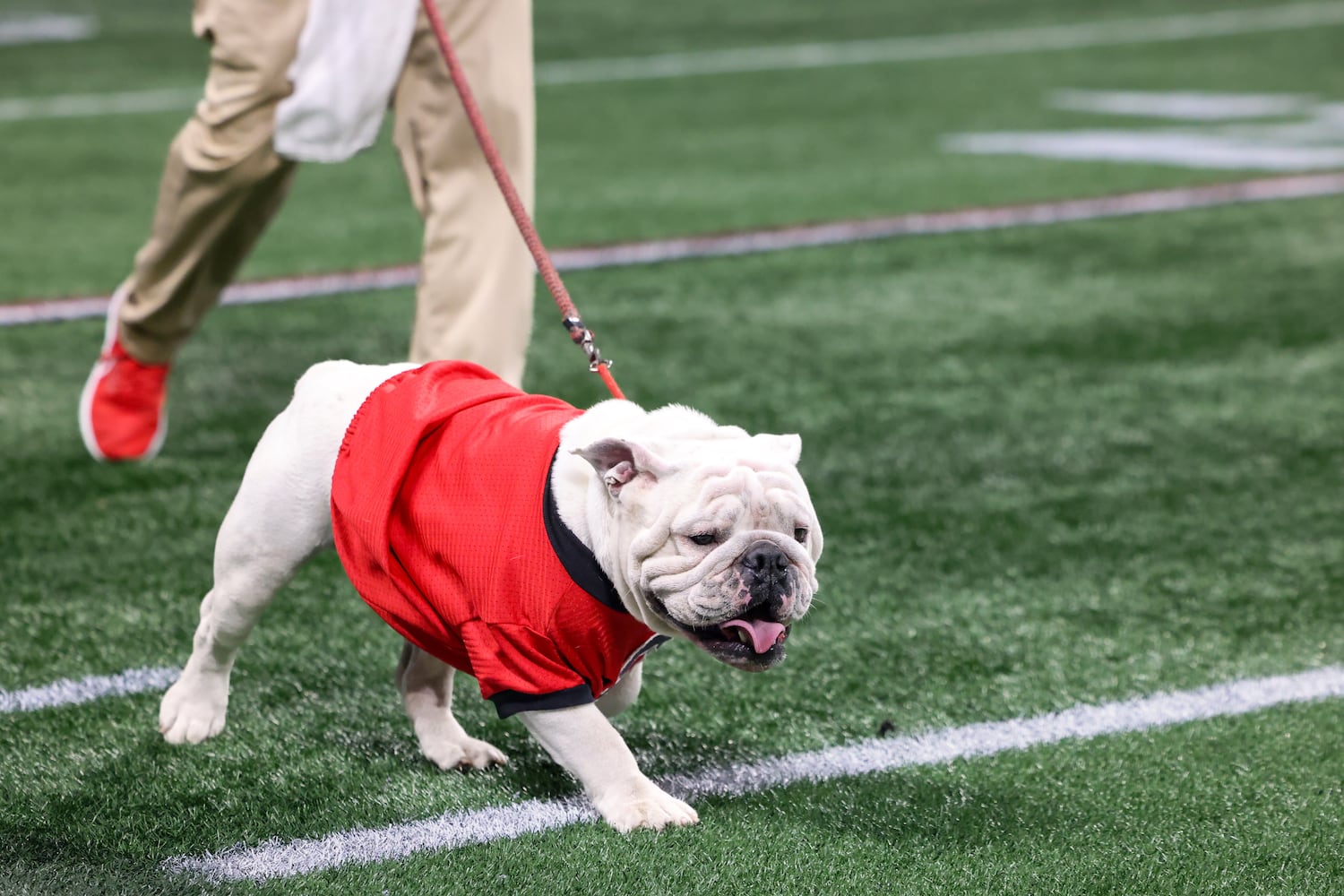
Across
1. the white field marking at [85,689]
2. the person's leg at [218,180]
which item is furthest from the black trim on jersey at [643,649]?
the person's leg at [218,180]

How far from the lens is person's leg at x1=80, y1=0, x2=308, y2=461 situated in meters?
4.16

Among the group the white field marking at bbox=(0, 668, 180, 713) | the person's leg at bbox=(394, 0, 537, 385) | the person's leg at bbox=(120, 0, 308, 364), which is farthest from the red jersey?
the person's leg at bbox=(120, 0, 308, 364)

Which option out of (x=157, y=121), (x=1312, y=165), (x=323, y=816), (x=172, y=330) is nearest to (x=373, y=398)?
(x=323, y=816)

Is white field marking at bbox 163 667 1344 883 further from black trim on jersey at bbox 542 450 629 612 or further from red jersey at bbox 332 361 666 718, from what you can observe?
black trim on jersey at bbox 542 450 629 612

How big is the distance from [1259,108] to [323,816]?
35.0 feet

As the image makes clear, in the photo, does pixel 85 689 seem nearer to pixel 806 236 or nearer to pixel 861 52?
pixel 806 236

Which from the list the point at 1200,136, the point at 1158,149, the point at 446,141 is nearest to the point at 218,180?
the point at 446,141

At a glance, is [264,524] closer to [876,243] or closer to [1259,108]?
[876,243]

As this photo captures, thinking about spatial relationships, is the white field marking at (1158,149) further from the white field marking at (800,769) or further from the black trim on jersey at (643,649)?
the black trim on jersey at (643,649)

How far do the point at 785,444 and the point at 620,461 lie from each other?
27 cm

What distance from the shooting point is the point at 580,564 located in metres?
2.58

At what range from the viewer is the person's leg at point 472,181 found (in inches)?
158

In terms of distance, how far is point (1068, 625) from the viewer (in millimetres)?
3697

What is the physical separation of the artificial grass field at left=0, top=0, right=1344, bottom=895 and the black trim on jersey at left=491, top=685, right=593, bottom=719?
22 centimetres
